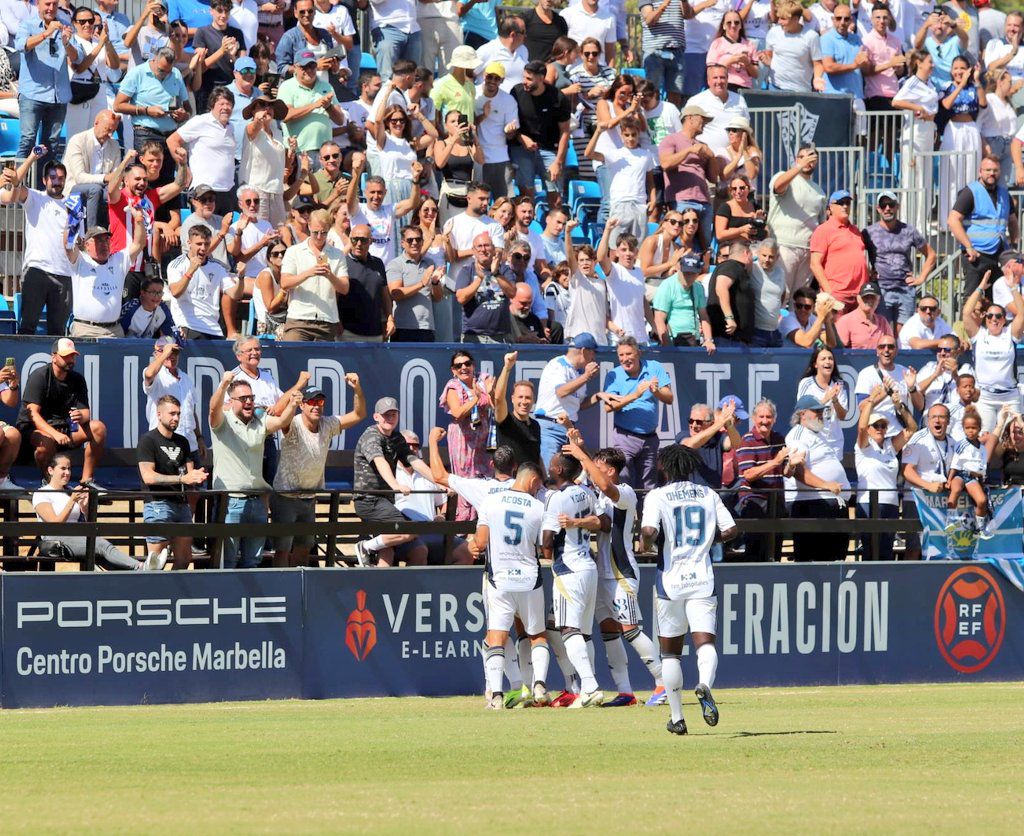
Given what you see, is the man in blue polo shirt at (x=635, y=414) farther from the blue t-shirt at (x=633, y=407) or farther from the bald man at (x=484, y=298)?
the bald man at (x=484, y=298)

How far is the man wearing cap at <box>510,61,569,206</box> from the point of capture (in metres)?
21.0

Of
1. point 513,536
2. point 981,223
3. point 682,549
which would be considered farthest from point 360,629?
point 981,223

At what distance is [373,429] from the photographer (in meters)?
17.1

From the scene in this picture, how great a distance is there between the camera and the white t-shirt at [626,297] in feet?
61.8

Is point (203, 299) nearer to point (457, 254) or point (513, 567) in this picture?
point (457, 254)

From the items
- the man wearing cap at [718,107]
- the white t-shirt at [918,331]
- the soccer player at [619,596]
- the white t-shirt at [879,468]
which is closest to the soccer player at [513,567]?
the soccer player at [619,596]

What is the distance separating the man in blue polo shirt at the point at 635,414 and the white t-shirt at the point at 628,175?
2742 mm

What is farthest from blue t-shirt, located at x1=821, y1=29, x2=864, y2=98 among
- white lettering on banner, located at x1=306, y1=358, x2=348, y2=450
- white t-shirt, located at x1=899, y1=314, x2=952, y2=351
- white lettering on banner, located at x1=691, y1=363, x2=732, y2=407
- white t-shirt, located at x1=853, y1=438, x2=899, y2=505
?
white lettering on banner, located at x1=306, y1=358, x2=348, y2=450

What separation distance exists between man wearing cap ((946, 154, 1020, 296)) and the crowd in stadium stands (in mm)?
38

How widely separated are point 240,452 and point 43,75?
480 cm

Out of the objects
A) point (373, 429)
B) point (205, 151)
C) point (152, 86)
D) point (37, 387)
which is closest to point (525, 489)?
point (373, 429)

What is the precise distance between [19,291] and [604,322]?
19.2ft

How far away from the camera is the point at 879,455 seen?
1908cm

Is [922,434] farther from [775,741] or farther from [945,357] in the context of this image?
[775,741]
